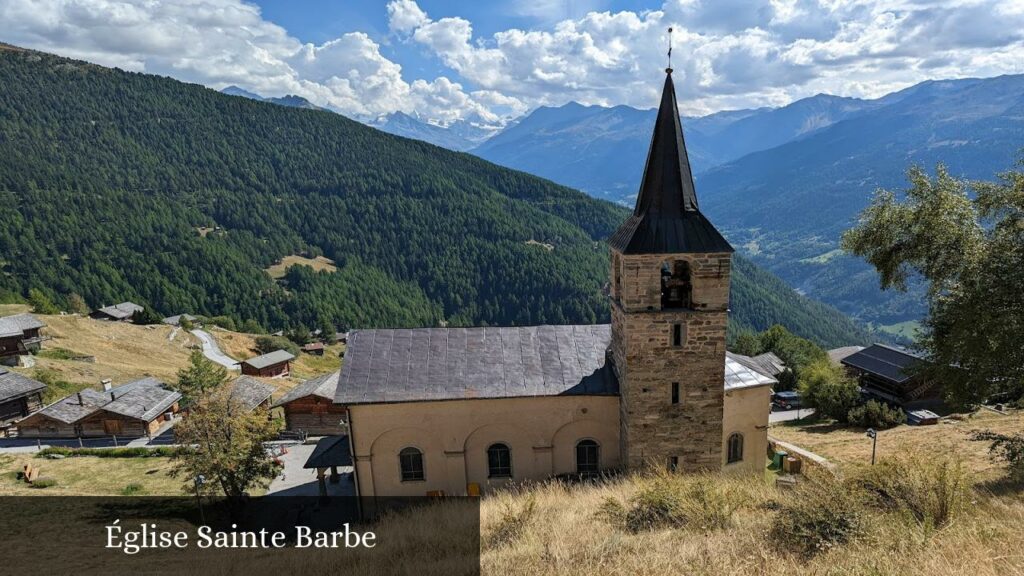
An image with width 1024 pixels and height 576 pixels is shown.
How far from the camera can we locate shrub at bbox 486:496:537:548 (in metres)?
13.0

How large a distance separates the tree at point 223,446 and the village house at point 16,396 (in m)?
30.5

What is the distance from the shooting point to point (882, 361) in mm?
54375

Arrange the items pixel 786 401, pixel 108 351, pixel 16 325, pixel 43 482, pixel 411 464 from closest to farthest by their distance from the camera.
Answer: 1. pixel 411 464
2. pixel 43 482
3. pixel 16 325
4. pixel 786 401
5. pixel 108 351

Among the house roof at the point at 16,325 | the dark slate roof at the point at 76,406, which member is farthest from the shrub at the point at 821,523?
the house roof at the point at 16,325

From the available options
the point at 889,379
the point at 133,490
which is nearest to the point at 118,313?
the point at 133,490

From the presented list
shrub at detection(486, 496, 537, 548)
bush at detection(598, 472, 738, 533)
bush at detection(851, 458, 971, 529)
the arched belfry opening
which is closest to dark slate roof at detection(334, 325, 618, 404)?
the arched belfry opening

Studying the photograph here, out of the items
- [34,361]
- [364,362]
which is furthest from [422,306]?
[364,362]

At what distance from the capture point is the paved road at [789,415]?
161 ft

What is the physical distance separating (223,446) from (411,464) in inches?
383

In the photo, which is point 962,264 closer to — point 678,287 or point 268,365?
point 678,287

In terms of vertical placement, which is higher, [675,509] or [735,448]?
[675,509]

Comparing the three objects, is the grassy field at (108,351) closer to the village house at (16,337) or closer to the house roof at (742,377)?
the village house at (16,337)

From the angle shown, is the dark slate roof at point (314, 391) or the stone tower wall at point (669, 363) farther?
the dark slate roof at point (314, 391)

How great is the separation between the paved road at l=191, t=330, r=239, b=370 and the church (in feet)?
210
